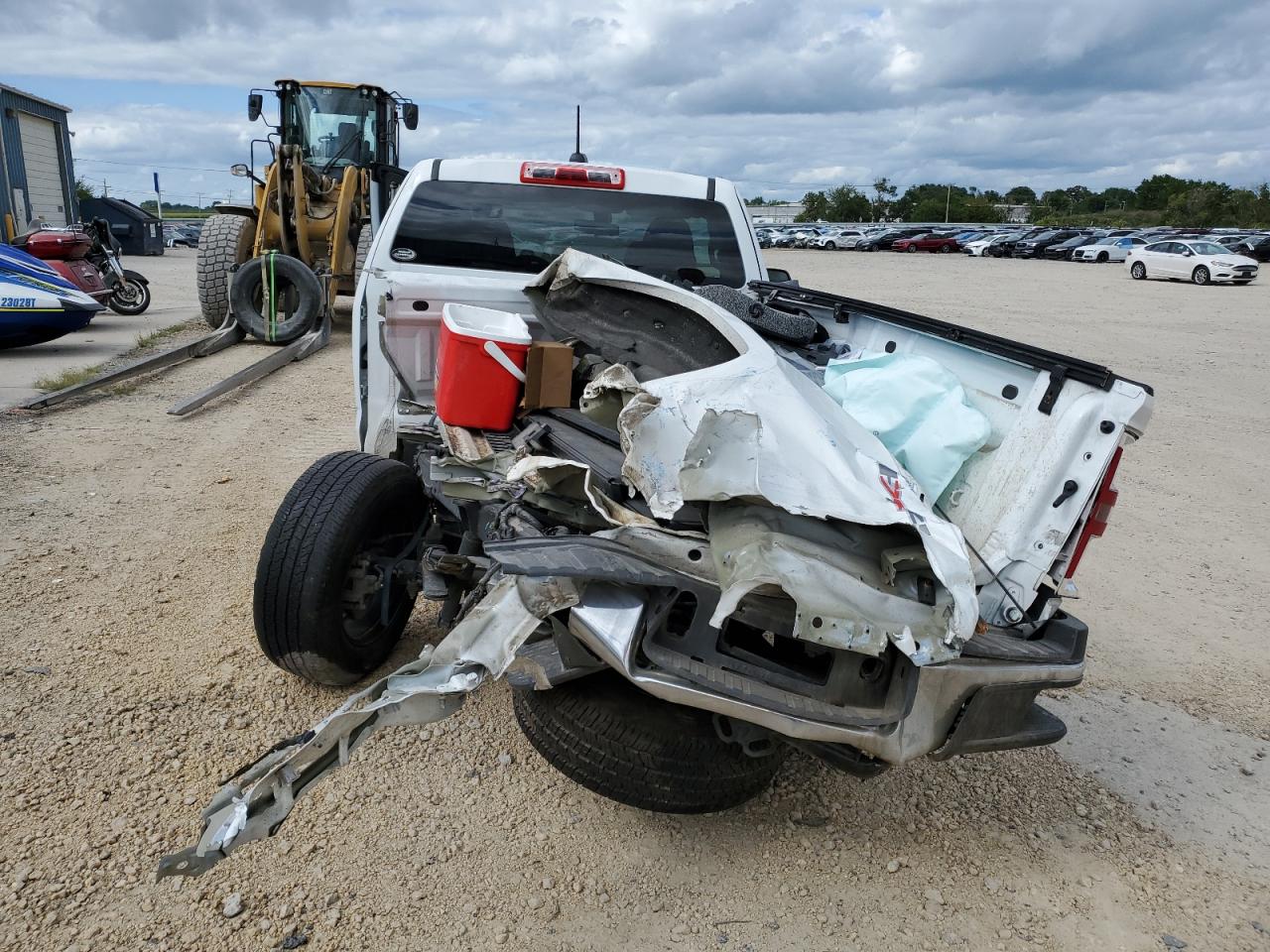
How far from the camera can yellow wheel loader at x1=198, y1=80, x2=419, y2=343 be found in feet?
38.7

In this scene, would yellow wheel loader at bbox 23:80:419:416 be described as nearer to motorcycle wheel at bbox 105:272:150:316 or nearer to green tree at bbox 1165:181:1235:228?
motorcycle wheel at bbox 105:272:150:316

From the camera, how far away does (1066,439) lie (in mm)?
2629

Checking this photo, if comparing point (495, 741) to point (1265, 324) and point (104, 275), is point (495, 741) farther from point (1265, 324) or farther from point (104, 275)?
point (1265, 324)

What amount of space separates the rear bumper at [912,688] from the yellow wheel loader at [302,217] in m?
9.51

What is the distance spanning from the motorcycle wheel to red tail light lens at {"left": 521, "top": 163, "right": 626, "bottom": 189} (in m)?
12.8

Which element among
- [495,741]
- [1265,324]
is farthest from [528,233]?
[1265,324]

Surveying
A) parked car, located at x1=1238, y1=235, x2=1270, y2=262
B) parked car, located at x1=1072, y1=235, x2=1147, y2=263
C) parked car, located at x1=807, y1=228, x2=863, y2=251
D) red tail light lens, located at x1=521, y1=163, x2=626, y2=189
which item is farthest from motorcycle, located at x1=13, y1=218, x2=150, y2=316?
parked car, located at x1=1238, y1=235, x2=1270, y2=262

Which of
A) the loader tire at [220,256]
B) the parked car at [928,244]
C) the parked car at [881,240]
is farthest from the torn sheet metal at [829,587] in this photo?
the parked car at [928,244]

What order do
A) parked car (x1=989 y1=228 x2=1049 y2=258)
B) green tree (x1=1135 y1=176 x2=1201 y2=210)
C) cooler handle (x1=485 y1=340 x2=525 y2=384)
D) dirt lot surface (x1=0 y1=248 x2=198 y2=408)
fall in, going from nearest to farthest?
1. cooler handle (x1=485 y1=340 x2=525 y2=384)
2. dirt lot surface (x1=0 y1=248 x2=198 y2=408)
3. parked car (x1=989 y1=228 x2=1049 y2=258)
4. green tree (x1=1135 y1=176 x2=1201 y2=210)

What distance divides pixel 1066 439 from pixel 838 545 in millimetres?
772

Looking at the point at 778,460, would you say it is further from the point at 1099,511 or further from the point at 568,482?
the point at 1099,511

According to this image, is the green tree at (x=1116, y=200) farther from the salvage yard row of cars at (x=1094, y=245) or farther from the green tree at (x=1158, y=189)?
the salvage yard row of cars at (x=1094, y=245)

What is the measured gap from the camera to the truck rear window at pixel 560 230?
15.0ft

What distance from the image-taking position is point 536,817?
2.97 m
